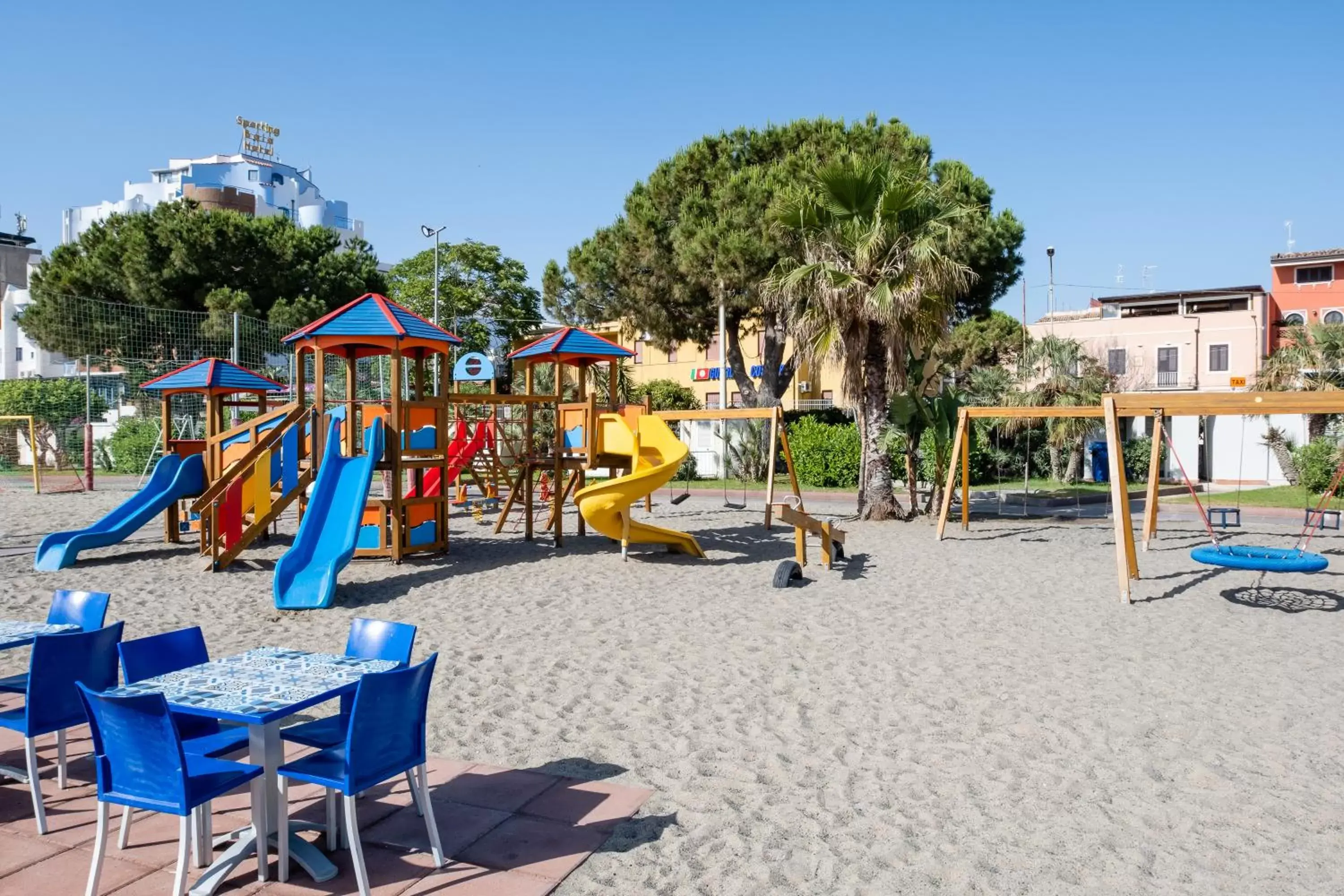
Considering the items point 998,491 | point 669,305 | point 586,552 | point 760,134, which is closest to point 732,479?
point 669,305

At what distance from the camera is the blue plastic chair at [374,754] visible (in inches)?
136

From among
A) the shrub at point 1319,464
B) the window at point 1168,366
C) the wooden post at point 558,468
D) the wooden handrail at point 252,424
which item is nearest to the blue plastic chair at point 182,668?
the wooden handrail at point 252,424

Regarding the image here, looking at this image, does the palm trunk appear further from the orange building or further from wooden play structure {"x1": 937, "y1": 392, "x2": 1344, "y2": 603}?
the orange building

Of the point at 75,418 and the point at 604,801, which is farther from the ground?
the point at 75,418

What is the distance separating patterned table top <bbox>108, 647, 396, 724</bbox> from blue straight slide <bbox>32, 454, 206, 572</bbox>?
359 inches

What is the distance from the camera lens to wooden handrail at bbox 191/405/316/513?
37.5 ft

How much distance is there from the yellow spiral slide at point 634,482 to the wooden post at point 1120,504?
5.01 m

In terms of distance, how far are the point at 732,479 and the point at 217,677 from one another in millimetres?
23872

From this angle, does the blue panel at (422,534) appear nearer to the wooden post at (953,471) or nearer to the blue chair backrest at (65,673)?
the wooden post at (953,471)

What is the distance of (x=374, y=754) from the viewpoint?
11.6 ft

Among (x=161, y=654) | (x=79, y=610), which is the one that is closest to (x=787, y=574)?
(x=79, y=610)

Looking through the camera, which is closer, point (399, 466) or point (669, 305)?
point (399, 466)

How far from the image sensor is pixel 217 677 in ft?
12.9

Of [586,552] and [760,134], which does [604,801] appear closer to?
[586,552]
